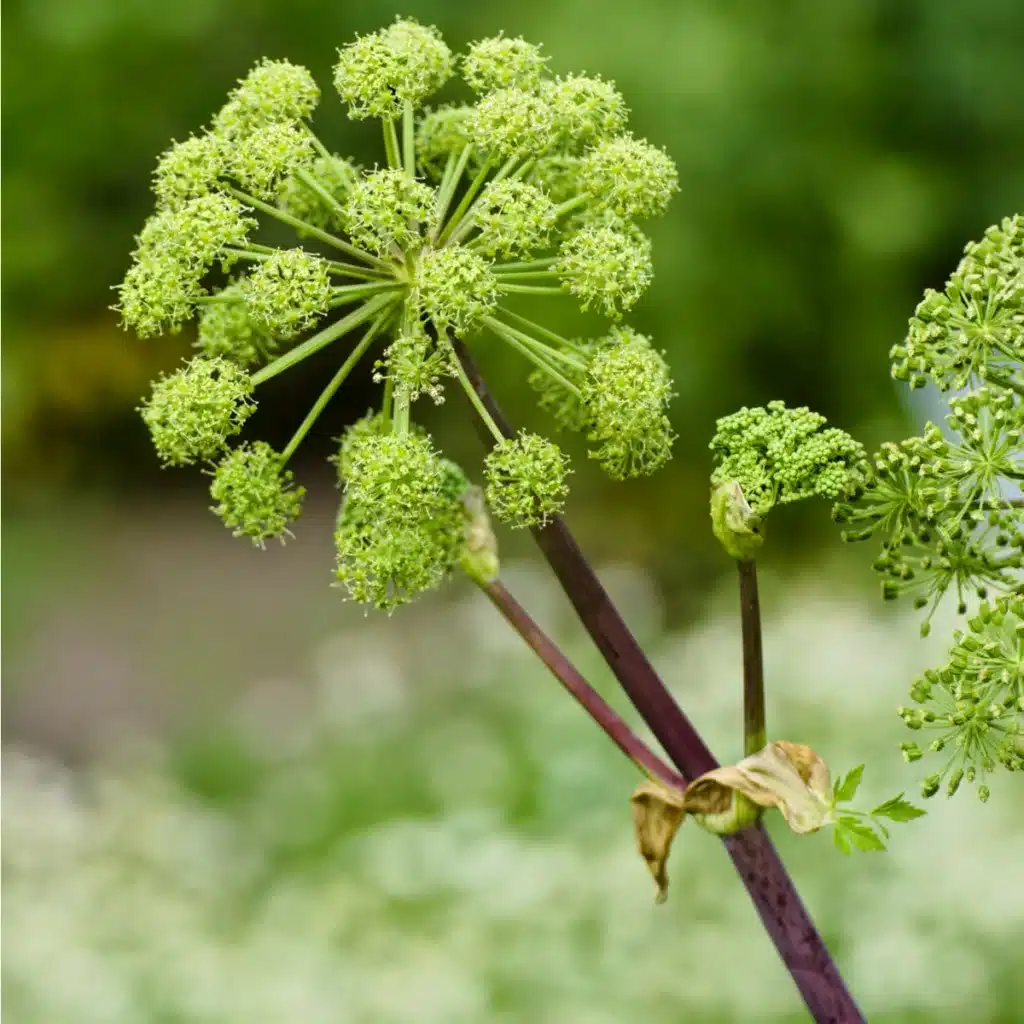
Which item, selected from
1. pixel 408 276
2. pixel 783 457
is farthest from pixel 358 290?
pixel 783 457

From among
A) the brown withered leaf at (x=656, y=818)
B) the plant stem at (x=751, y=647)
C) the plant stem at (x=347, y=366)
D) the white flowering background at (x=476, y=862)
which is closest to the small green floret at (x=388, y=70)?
the plant stem at (x=347, y=366)

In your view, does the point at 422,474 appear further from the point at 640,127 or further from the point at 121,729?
the point at 121,729

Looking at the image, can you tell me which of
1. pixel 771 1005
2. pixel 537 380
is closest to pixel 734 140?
pixel 771 1005

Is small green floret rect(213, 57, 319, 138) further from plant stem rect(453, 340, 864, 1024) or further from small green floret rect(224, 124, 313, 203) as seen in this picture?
plant stem rect(453, 340, 864, 1024)

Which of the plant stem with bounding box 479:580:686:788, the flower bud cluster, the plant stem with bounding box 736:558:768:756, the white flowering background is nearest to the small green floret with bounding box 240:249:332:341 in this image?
the plant stem with bounding box 479:580:686:788

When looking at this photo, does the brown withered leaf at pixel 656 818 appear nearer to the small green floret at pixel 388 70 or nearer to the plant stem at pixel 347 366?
the plant stem at pixel 347 366

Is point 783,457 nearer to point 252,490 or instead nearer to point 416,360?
point 416,360
